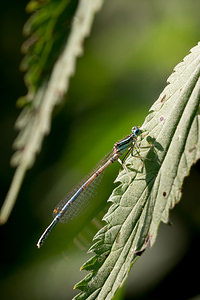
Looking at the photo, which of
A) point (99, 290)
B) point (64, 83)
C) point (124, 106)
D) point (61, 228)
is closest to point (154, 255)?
point (61, 228)

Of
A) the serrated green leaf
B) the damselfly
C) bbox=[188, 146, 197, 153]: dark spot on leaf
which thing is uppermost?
the serrated green leaf

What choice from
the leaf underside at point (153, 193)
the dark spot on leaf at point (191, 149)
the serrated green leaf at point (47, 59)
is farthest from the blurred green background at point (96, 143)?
the dark spot on leaf at point (191, 149)

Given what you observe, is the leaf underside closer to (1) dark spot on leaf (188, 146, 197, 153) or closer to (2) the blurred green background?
(1) dark spot on leaf (188, 146, 197, 153)

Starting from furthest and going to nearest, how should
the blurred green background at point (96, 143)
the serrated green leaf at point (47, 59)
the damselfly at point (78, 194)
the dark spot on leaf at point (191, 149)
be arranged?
the blurred green background at point (96, 143), the damselfly at point (78, 194), the serrated green leaf at point (47, 59), the dark spot on leaf at point (191, 149)

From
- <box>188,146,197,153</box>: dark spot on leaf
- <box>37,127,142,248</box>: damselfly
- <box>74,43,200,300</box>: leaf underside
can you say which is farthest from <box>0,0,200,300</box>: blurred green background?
<box>188,146,197,153</box>: dark spot on leaf

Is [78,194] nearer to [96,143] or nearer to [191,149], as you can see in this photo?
[96,143]

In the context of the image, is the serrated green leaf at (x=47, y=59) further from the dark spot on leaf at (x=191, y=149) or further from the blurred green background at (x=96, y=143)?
the dark spot on leaf at (x=191, y=149)

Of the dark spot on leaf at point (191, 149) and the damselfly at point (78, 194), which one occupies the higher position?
the damselfly at point (78, 194)
